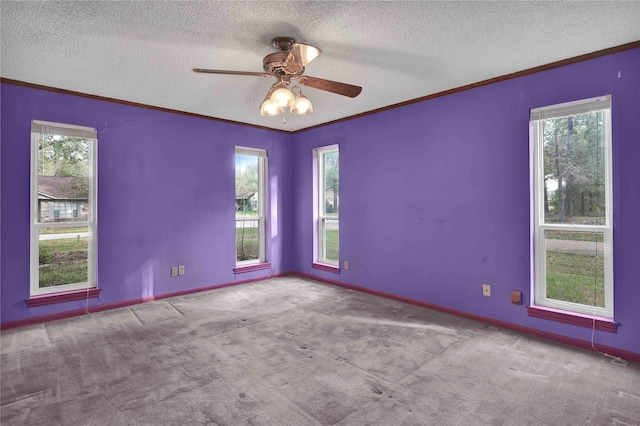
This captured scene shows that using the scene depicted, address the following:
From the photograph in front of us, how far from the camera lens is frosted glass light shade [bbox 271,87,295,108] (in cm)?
245

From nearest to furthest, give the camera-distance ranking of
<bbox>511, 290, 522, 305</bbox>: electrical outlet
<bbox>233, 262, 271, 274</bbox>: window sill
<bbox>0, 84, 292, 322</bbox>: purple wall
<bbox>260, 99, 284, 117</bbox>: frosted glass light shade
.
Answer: <bbox>260, 99, 284, 117</bbox>: frosted glass light shade
<bbox>511, 290, 522, 305</bbox>: electrical outlet
<bbox>0, 84, 292, 322</bbox>: purple wall
<bbox>233, 262, 271, 274</bbox>: window sill

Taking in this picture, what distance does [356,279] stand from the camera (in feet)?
15.4

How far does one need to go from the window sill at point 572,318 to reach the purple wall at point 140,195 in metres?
3.64

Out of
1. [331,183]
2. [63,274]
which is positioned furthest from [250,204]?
[63,274]

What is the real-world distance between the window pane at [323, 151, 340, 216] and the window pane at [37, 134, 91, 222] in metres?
3.13

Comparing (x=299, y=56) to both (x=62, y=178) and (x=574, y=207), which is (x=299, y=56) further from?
(x=62, y=178)

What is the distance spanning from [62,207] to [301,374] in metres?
3.16

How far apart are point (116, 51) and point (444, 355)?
3.55 metres

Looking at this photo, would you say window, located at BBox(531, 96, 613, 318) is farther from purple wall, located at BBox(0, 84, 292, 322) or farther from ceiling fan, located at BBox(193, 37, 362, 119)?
purple wall, located at BBox(0, 84, 292, 322)

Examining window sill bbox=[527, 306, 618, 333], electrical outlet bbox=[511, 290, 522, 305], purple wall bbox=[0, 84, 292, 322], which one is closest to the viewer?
window sill bbox=[527, 306, 618, 333]

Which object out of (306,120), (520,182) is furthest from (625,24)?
(306,120)

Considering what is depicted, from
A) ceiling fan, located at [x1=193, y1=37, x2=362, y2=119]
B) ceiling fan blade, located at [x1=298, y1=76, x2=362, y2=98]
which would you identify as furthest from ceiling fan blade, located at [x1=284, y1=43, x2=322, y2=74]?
ceiling fan blade, located at [x1=298, y1=76, x2=362, y2=98]

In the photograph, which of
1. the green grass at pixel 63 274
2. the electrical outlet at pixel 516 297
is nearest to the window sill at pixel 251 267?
the green grass at pixel 63 274

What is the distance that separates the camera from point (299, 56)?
8.04ft
